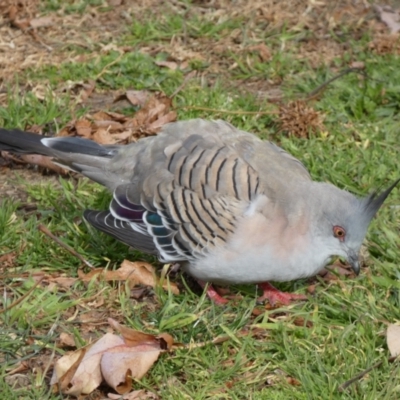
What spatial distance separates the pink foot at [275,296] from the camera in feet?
16.2

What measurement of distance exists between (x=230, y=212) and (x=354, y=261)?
707 mm

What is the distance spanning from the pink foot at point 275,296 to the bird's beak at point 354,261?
322 mm

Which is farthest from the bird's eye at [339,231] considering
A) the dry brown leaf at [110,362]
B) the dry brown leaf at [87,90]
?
the dry brown leaf at [87,90]

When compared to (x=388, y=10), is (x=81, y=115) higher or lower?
lower

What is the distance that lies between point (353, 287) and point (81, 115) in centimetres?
247

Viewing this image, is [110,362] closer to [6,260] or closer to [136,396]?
[136,396]

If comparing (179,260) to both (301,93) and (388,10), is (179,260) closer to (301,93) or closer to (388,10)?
(301,93)

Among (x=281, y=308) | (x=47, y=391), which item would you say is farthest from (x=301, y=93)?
(x=47, y=391)

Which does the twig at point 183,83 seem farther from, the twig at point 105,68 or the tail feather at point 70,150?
the tail feather at point 70,150

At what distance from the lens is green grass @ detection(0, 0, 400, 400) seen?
432 centimetres

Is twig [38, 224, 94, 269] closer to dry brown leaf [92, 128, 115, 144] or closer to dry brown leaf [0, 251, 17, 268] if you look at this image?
dry brown leaf [0, 251, 17, 268]

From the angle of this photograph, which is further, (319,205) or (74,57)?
(74,57)

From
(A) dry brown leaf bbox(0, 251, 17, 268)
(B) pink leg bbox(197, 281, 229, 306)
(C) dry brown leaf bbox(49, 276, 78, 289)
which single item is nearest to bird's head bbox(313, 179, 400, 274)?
(B) pink leg bbox(197, 281, 229, 306)

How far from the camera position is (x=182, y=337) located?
4504 mm
